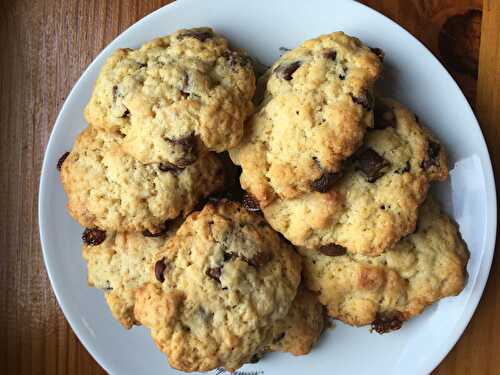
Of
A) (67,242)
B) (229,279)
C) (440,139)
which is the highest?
(440,139)

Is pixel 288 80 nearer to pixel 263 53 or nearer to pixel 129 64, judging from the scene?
pixel 263 53

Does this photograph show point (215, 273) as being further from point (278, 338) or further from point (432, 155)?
point (432, 155)

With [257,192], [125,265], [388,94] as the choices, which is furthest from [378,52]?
[125,265]

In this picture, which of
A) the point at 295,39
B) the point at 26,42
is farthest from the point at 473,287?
the point at 26,42

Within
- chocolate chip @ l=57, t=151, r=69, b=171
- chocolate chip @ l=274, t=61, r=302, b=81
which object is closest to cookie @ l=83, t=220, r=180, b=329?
chocolate chip @ l=57, t=151, r=69, b=171

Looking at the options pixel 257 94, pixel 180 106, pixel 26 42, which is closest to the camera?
pixel 180 106

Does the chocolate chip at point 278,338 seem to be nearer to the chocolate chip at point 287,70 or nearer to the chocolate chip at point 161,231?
the chocolate chip at point 161,231

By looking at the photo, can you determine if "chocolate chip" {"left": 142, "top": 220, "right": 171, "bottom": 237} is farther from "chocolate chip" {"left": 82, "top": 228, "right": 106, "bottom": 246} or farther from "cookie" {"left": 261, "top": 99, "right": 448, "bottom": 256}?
"cookie" {"left": 261, "top": 99, "right": 448, "bottom": 256}

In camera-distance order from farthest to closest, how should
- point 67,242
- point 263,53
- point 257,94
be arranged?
point 67,242
point 263,53
point 257,94
